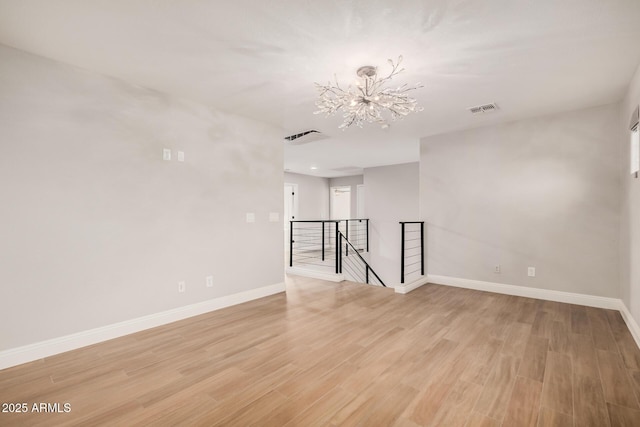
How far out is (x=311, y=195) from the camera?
9.64 meters

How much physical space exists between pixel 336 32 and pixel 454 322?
2.95 meters

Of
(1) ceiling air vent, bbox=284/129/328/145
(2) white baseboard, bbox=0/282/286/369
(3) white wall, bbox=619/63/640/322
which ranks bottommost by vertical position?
(2) white baseboard, bbox=0/282/286/369

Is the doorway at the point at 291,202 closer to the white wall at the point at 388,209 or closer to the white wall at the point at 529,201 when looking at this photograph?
the white wall at the point at 388,209

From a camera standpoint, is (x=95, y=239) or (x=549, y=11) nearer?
(x=549, y=11)

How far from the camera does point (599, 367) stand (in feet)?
7.20

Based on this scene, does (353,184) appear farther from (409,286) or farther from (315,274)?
(409,286)

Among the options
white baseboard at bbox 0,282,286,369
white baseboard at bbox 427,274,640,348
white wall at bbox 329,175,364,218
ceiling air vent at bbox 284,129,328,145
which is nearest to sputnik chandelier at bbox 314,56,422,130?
ceiling air vent at bbox 284,129,328,145

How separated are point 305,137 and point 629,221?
4.12 meters

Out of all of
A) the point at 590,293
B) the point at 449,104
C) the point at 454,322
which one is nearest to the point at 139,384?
the point at 454,322

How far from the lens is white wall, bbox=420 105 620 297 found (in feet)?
11.6

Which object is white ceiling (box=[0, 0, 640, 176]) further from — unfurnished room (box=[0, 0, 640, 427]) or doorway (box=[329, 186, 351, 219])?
doorway (box=[329, 186, 351, 219])

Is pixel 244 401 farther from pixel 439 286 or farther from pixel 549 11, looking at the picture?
pixel 439 286

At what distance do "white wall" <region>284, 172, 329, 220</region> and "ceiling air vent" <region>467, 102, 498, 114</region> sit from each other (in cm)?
603

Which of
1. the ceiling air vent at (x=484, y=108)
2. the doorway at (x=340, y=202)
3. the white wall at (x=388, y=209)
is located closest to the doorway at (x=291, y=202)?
the doorway at (x=340, y=202)
